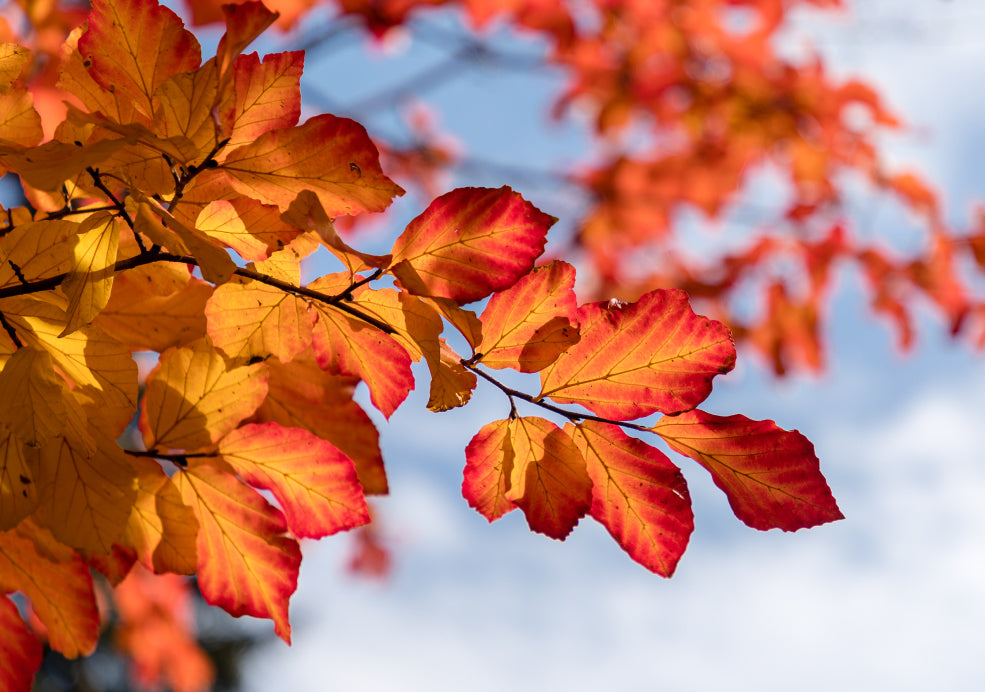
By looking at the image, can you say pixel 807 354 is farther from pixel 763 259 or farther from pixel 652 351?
pixel 652 351

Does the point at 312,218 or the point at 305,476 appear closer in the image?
the point at 312,218

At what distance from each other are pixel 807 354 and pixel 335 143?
7.90 ft

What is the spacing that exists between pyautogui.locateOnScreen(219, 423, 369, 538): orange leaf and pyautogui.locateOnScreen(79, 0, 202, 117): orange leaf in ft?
0.65

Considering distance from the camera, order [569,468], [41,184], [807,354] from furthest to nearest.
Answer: [807,354], [569,468], [41,184]

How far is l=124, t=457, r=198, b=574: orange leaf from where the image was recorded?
18.0 inches

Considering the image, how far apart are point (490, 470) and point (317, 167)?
202 millimetres

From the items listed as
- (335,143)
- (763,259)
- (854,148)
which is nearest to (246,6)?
(335,143)

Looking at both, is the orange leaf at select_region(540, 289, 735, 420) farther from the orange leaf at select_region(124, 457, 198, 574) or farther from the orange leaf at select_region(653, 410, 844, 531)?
the orange leaf at select_region(124, 457, 198, 574)

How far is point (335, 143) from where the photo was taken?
0.40 m

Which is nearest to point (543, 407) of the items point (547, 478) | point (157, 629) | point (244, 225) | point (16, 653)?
point (547, 478)

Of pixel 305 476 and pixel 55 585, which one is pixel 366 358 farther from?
pixel 55 585

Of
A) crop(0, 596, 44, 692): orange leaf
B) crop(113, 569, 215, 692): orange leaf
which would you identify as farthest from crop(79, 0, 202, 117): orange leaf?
crop(113, 569, 215, 692): orange leaf

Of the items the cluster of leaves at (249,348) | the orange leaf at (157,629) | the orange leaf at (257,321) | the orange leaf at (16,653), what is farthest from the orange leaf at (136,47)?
A: the orange leaf at (157,629)

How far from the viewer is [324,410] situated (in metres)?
0.52
